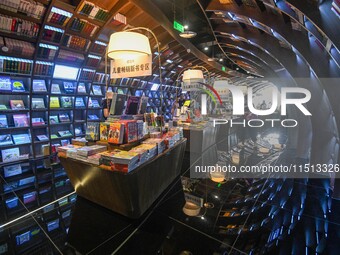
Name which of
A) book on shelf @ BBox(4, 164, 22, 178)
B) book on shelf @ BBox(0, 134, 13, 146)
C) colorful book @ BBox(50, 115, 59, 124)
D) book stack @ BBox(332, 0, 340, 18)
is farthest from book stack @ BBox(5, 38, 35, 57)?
book stack @ BBox(332, 0, 340, 18)

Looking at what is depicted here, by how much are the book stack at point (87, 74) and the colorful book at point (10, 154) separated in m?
2.28

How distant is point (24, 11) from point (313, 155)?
5.98 metres

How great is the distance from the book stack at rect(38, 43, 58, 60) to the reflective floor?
3.04 m

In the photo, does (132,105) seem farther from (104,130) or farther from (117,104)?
(104,130)

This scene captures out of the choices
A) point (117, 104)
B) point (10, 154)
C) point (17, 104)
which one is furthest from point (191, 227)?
point (17, 104)

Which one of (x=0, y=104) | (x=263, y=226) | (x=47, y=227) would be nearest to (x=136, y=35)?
(x=47, y=227)

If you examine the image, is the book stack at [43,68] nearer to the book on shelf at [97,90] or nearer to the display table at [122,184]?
the book on shelf at [97,90]

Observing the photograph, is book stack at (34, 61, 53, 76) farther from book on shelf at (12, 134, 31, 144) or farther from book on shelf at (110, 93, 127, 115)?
book on shelf at (110, 93, 127, 115)

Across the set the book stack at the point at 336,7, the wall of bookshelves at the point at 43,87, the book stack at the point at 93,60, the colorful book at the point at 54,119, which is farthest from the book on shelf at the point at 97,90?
the book stack at the point at 336,7

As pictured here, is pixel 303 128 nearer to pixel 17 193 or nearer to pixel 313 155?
pixel 313 155

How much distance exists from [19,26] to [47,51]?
2.10ft

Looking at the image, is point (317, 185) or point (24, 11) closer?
point (317, 185)

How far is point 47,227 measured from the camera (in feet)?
6.93

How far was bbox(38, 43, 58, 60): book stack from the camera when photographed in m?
4.02
